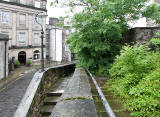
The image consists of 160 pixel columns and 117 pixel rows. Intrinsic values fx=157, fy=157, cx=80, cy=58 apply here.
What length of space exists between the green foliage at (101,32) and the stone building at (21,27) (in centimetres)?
2067

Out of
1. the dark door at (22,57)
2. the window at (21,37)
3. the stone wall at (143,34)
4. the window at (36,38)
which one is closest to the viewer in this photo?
the stone wall at (143,34)

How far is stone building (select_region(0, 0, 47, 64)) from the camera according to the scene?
88.8ft

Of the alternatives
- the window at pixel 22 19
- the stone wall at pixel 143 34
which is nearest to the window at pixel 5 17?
the window at pixel 22 19

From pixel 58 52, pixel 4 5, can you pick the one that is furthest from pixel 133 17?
pixel 58 52

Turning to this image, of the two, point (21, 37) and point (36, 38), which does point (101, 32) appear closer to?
point (21, 37)

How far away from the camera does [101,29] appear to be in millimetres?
6871

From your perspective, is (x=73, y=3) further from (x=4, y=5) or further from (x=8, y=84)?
(x=4, y=5)

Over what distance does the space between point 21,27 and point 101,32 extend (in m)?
25.2

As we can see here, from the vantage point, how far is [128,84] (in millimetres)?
4148

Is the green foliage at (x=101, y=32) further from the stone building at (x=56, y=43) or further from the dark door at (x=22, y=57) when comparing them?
the stone building at (x=56, y=43)

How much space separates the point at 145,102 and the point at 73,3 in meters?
8.51

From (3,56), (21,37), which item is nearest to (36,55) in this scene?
(21,37)

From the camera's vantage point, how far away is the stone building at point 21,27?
27.1 meters

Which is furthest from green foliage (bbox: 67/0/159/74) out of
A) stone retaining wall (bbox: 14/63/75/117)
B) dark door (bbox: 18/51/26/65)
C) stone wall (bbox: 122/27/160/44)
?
dark door (bbox: 18/51/26/65)
